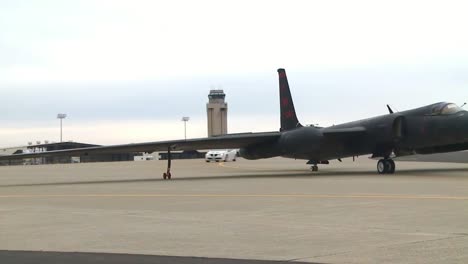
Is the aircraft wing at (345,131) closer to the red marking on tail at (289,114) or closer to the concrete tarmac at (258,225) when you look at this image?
the red marking on tail at (289,114)

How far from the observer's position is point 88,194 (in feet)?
61.9

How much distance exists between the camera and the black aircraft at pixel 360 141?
978 inches

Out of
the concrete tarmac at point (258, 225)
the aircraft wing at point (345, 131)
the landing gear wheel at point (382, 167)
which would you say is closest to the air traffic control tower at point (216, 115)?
the aircraft wing at point (345, 131)

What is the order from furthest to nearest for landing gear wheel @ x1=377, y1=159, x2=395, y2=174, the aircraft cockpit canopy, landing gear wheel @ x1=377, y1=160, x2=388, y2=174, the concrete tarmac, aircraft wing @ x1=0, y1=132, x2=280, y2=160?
1. landing gear wheel @ x1=377, y1=160, x2=388, y2=174
2. landing gear wheel @ x1=377, y1=159, x2=395, y2=174
3. aircraft wing @ x1=0, y1=132, x2=280, y2=160
4. the aircraft cockpit canopy
5. the concrete tarmac

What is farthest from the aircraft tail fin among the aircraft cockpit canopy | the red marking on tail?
the aircraft cockpit canopy

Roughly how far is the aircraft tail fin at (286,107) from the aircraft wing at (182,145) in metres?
3.18

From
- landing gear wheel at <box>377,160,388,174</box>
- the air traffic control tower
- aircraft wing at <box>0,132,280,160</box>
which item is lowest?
landing gear wheel at <box>377,160,388,174</box>

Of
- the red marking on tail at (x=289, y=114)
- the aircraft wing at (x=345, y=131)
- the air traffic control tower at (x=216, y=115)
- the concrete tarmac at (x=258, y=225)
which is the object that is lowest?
the concrete tarmac at (x=258, y=225)

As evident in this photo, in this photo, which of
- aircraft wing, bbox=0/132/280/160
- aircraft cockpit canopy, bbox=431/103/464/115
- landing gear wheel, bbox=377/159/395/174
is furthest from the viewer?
landing gear wheel, bbox=377/159/395/174

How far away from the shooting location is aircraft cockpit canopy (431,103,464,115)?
24656mm

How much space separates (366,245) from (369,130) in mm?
19685

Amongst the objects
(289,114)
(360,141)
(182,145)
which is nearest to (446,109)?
(360,141)

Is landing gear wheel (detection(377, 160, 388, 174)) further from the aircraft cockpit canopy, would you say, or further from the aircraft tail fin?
the aircraft tail fin

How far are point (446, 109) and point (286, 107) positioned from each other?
35.9 feet
